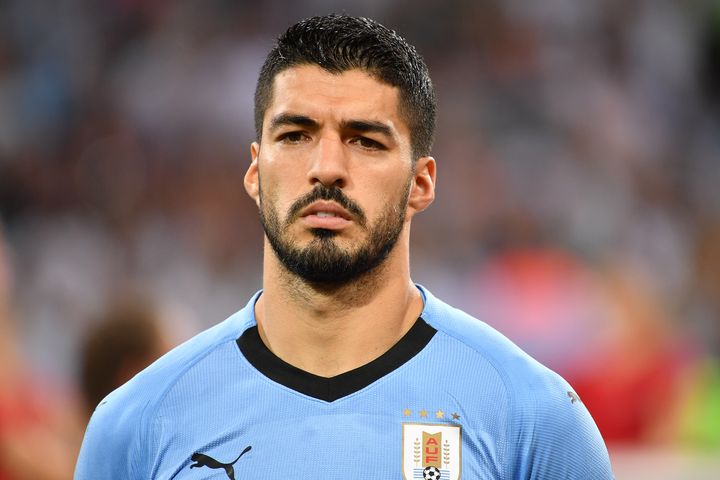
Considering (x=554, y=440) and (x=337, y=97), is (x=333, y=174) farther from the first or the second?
(x=554, y=440)

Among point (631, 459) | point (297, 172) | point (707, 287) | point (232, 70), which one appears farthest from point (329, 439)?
point (232, 70)

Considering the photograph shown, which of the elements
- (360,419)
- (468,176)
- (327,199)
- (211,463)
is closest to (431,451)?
(360,419)

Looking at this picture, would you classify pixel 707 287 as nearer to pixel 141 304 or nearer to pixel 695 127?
pixel 695 127

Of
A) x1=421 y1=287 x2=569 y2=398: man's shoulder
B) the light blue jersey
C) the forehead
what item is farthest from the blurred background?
the forehead

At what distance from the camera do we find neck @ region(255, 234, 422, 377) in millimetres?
2977

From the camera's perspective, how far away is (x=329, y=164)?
2820 mm

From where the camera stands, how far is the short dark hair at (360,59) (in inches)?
117

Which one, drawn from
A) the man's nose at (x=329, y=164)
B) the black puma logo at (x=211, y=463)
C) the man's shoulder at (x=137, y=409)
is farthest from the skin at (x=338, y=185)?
the black puma logo at (x=211, y=463)

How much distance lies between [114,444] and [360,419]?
2.26 feet

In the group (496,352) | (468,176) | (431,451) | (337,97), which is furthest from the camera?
(468,176)

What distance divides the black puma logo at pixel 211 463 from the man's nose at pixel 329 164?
0.71 m

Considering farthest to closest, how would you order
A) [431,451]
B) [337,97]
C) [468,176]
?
[468,176], [337,97], [431,451]

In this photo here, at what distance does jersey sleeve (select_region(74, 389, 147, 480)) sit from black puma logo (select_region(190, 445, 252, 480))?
0.19 metres

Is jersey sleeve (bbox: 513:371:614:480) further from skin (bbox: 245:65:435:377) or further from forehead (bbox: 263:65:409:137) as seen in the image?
forehead (bbox: 263:65:409:137)
